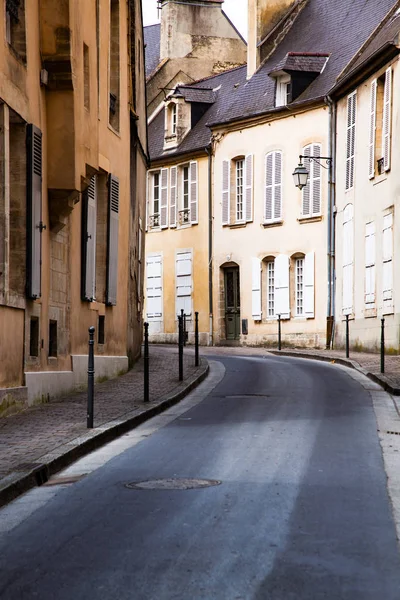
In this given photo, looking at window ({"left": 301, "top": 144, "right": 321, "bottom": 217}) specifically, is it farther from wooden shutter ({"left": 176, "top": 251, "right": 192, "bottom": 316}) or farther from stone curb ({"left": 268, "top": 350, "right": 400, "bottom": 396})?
wooden shutter ({"left": 176, "top": 251, "right": 192, "bottom": 316})

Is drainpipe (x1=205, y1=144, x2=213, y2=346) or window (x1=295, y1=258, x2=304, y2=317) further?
drainpipe (x1=205, y1=144, x2=213, y2=346)

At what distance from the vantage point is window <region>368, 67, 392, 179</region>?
3036 cm

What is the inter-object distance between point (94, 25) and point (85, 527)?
13.2 meters

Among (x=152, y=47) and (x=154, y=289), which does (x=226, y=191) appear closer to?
(x=154, y=289)

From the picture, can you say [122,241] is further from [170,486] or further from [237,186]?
[237,186]

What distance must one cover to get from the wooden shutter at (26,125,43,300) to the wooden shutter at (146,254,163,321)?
29.2 m

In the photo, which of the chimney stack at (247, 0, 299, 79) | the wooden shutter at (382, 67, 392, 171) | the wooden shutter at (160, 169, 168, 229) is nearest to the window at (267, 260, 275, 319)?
the wooden shutter at (160, 169, 168, 229)

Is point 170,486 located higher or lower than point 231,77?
lower

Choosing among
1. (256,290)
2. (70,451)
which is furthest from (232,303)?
(70,451)

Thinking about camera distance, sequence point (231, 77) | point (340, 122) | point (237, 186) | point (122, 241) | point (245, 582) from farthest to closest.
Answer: point (231, 77)
point (237, 186)
point (340, 122)
point (122, 241)
point (245, 582)

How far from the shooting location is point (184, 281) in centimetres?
4344

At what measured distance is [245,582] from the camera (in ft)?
18.3

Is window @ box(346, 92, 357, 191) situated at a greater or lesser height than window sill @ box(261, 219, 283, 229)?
greater

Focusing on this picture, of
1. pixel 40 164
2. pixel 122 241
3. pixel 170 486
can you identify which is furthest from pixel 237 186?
pixel 170 486
